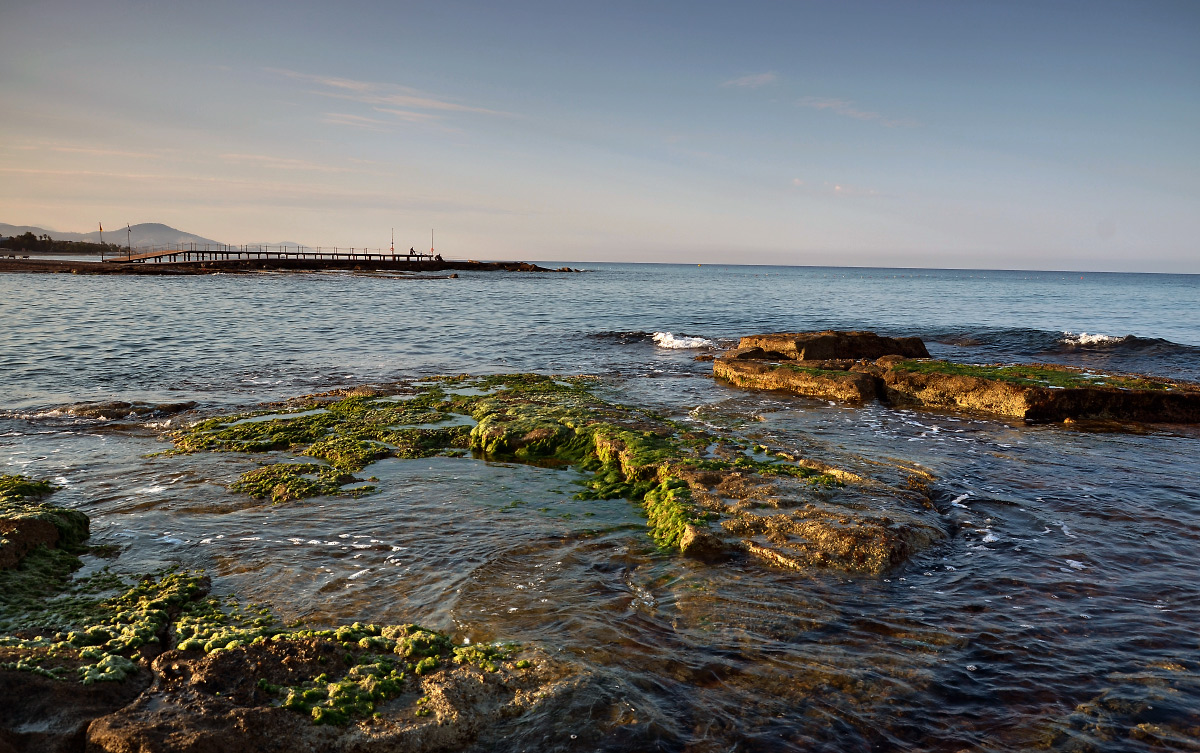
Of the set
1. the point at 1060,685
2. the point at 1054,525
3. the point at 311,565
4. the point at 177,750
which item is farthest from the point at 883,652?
the point at 311,565

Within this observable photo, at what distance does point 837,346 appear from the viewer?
1730cm

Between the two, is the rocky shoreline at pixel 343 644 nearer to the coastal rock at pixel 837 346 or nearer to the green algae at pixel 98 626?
the green algae at pixel 98 626

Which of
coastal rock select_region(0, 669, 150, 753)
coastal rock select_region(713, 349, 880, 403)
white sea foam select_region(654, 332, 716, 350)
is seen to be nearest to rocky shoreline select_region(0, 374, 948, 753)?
coastal rock select_region(0, 669, 150, 753)

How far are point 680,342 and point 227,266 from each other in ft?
270

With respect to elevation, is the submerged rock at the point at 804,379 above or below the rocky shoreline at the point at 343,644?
above

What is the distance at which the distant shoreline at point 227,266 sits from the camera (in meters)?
64.2

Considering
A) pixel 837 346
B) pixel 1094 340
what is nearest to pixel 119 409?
pixel 837 346

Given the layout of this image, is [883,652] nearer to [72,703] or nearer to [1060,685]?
[1060,685]

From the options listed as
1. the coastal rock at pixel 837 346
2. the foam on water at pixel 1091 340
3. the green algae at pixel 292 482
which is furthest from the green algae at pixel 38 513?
the foam on water at pixel 1091 340

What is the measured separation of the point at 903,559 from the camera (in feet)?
19.4

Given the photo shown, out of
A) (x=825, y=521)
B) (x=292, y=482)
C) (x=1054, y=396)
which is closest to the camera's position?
(x=825, y=521)

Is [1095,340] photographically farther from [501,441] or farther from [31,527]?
[31,527]

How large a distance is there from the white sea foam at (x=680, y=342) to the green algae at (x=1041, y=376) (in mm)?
9384

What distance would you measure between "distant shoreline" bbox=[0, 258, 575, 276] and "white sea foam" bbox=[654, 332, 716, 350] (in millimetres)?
62940
